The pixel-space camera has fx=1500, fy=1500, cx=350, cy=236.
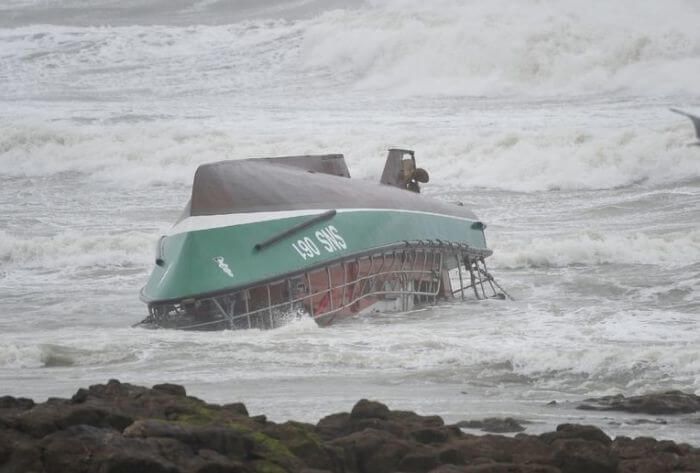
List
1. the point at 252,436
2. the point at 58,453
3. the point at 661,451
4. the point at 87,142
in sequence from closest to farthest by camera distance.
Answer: the point at 58,453
the point at 252,436
the point at 661,451
the point at 87,142

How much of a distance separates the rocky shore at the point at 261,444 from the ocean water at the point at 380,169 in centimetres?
224

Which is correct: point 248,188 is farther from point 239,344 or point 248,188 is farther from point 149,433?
point 149,433

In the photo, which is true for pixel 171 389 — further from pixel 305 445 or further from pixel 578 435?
pixel 578 435

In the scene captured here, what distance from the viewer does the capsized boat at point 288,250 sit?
1914 cm

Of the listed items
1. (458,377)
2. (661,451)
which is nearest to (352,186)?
(458,377)

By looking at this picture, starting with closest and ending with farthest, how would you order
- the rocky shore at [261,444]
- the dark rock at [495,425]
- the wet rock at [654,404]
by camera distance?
the rocky shore at [261,444]
the dark rock at [495,425]
the wet rock at [654,404]

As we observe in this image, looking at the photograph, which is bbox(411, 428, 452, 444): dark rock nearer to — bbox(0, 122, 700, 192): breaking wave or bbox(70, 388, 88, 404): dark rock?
bbox(70, 388, 88, 404): dark rock

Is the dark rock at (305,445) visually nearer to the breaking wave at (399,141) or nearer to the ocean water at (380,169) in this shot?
the ocean water at (380,169)

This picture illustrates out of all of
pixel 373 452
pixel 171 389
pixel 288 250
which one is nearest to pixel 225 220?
pixel 288 250

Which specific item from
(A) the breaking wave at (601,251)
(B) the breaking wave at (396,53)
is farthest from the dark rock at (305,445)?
(B) the breaking wave at (396,53)

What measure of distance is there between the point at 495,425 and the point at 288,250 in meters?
7.25

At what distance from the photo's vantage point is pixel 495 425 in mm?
12891

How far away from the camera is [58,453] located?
904cm

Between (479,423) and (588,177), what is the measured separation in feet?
88.5
